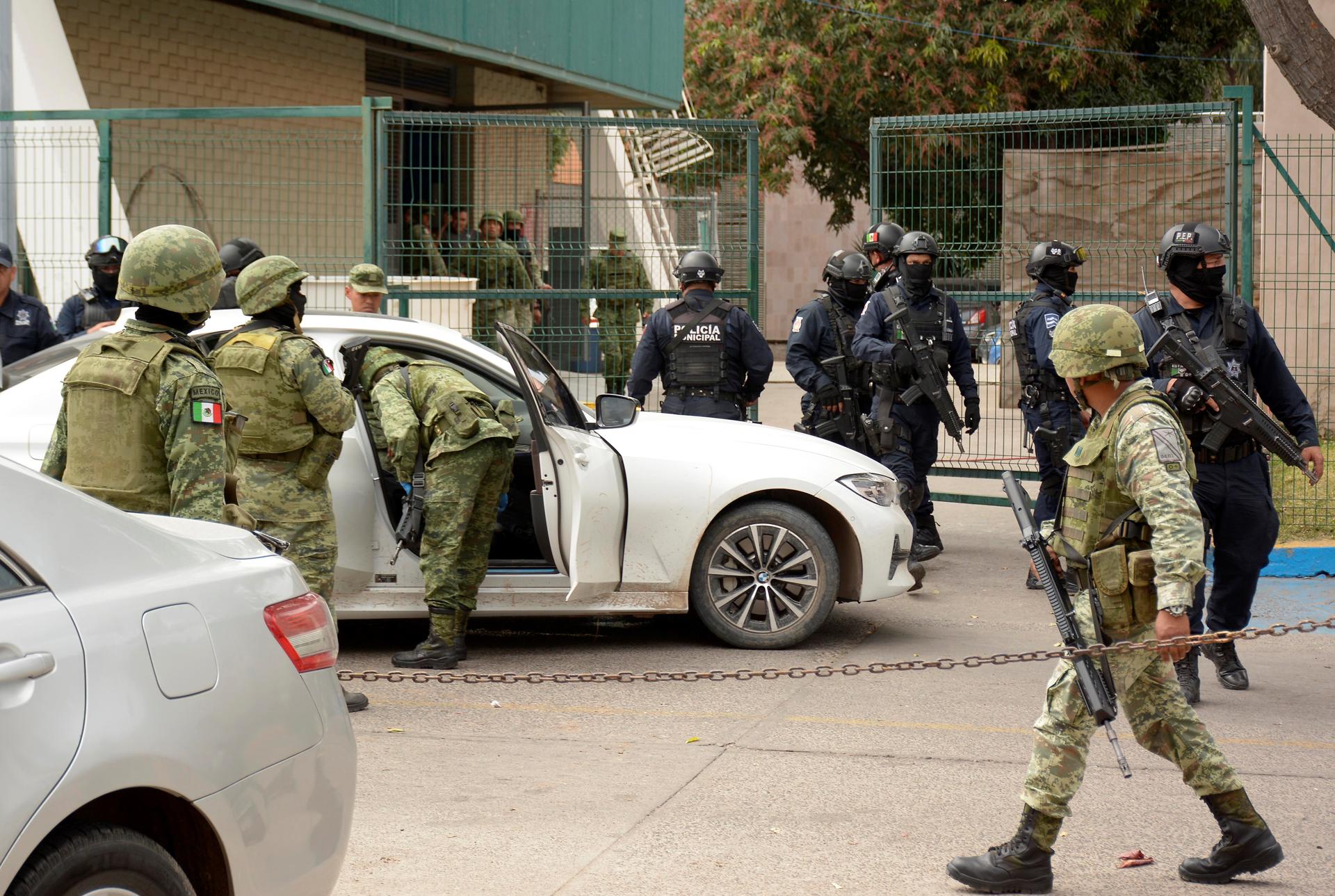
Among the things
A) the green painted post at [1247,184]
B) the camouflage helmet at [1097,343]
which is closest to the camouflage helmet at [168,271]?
the camouflage helmet at [1097,343]

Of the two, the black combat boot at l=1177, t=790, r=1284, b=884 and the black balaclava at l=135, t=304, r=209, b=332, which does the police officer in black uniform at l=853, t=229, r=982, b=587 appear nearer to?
the black combat boot at l=1177, t=790, r=1284, b=884

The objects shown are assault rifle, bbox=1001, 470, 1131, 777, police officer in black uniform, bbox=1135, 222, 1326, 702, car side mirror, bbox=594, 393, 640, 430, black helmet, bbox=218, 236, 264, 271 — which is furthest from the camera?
black helmet, bbox=218, 236, 264, 271

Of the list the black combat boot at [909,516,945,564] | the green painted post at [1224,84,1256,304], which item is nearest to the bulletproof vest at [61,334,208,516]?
the black combat boot at [909,516,945,564]

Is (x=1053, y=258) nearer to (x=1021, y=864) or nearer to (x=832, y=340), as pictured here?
(x=832, y=340)

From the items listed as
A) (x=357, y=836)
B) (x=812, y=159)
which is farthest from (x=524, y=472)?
(x=812, y=159)

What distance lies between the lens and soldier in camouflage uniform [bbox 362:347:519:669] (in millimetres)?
6461

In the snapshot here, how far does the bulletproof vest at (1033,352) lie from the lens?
27.3 ft

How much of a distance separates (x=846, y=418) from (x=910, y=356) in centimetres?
68

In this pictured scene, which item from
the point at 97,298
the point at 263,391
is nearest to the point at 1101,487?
the point at 263,391

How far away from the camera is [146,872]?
2801mm

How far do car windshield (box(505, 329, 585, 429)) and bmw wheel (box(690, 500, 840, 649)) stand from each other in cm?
85

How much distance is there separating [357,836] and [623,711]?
1.77 m

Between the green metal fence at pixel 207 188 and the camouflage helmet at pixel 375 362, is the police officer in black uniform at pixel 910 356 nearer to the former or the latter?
the camouflage helmet at pixel 375 362

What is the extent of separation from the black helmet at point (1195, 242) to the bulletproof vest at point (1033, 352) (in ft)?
6.35
